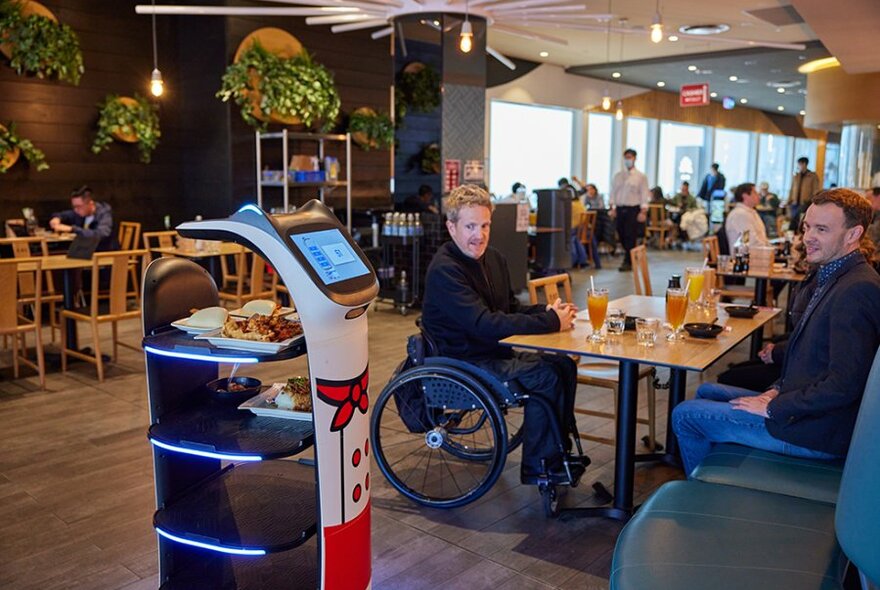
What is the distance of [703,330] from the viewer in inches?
124

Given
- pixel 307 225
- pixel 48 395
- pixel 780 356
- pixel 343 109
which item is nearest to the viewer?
pixel 307 225

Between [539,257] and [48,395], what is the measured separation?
673 cm

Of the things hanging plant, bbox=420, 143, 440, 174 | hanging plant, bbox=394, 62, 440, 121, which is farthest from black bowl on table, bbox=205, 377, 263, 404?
hanging plant, bbox=394, 62, 440, 121

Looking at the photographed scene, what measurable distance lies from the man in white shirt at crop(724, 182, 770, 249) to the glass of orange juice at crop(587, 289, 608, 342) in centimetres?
371

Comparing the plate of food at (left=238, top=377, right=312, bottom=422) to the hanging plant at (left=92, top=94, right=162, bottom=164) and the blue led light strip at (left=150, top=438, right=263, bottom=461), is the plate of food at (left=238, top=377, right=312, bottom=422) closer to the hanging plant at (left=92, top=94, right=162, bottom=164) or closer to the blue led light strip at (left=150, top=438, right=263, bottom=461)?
the blue led light strip at (left=150, top=438, right=263, bottom=461)

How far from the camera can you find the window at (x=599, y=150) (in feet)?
55.9

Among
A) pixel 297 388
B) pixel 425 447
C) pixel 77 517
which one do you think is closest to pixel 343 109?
pixel 425 447

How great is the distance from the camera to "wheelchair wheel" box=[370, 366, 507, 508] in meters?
3.09

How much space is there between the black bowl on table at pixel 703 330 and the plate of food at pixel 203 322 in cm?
188

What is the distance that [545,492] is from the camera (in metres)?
3.16

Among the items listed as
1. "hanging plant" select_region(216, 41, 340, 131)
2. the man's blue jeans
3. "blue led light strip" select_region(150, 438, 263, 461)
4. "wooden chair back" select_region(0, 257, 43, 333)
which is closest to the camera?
"blue led light strip" select_region(150, 438, 263, 461)

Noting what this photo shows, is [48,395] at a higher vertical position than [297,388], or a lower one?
lower

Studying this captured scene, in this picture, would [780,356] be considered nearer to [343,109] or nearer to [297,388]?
[297,388]

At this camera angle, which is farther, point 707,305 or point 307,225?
point 707,305
